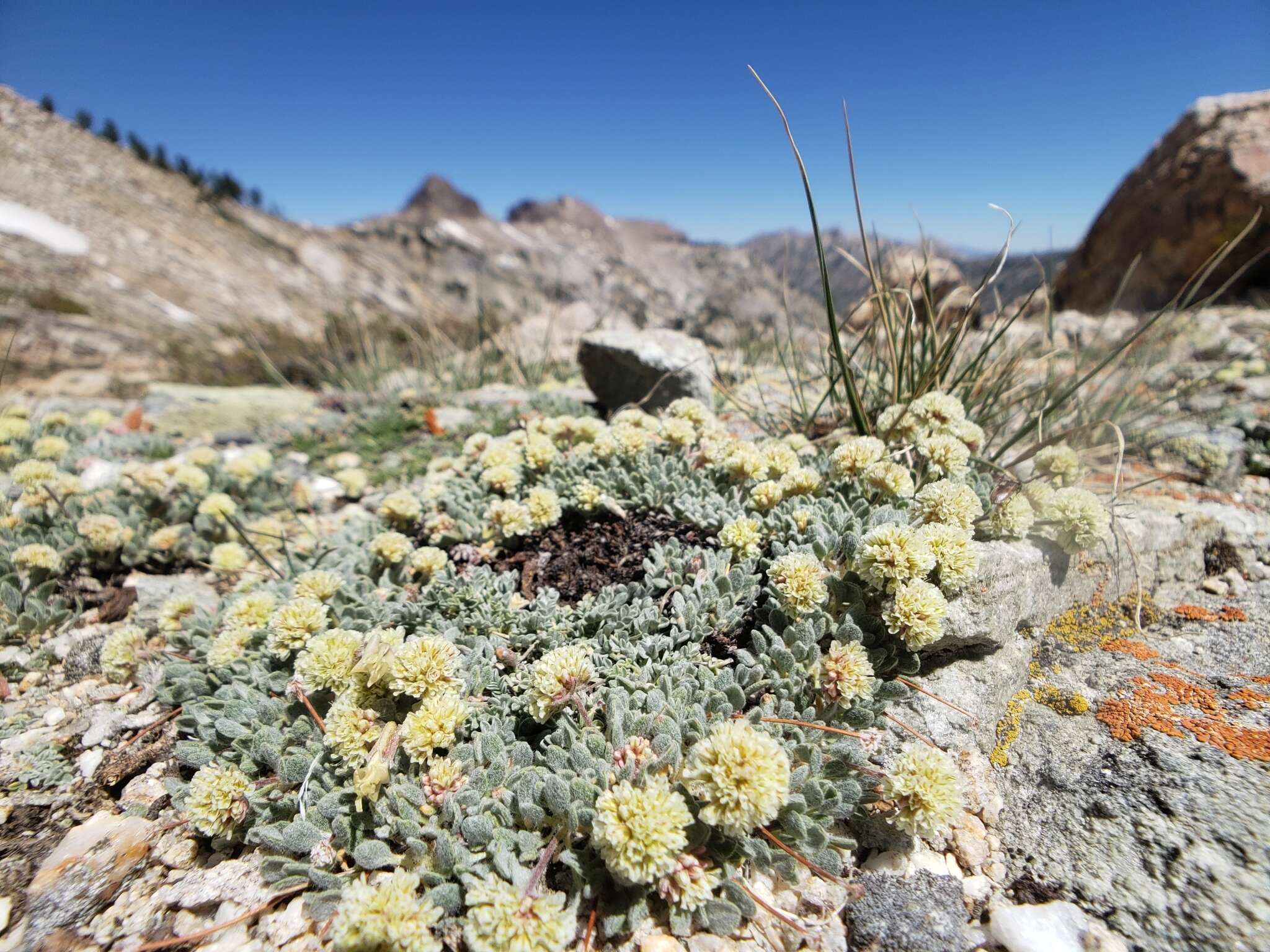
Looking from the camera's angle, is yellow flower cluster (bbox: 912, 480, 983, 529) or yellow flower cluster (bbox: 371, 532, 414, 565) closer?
yellow flower cluster (bbox: 912, 480, 983, 529)

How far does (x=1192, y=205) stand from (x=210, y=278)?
3250cm

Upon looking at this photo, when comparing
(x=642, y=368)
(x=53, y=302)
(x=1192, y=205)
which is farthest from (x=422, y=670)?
(x=53, y=302)

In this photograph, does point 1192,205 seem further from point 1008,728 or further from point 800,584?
point 800,584

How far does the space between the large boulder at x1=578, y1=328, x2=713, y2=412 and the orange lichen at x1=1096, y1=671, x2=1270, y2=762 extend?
3074 millimetres

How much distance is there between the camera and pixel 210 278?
81.0 ft

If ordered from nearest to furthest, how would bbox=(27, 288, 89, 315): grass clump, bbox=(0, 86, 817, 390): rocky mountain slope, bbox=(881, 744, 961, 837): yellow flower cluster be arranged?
bbox=(881, 744, 961, 837): yellow flower cluster
bbox=(0, 86, 817, 390): rocky mountain slope
bbox=(27, 288, 89, 315): grass clump

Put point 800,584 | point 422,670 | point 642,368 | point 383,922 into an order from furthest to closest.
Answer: point 642,368
point 800,584
point 422,670
point 383,922

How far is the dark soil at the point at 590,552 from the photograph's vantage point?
262 centimetres

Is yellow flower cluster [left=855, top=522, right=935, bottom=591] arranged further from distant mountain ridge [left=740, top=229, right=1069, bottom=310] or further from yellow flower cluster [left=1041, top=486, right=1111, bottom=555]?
distant mountain ridge [left=740, top=229, right=1069, bottom=310]

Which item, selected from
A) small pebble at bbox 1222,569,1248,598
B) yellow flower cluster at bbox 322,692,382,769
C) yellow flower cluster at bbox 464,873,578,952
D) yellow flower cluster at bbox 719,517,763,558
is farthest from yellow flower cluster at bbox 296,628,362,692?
small pebble at bbox 1222,569,1248,598

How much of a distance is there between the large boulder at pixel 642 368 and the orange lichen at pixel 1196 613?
2.99 m

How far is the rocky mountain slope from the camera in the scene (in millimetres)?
11844

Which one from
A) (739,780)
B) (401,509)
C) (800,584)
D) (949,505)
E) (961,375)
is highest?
(961,375)

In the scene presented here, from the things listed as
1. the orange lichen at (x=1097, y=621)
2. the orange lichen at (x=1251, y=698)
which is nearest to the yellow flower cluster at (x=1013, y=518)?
the orange lichen at (x=1097, y=621)
